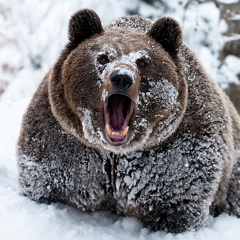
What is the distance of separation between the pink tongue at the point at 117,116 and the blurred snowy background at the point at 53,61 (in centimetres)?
83

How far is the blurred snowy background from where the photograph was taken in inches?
122

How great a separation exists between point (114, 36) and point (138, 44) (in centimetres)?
21

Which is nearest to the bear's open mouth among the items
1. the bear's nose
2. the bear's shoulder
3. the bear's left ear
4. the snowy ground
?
the bear's nose

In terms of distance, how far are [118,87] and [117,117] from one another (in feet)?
0.98

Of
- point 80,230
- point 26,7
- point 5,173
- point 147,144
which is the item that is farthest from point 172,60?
point 26,7

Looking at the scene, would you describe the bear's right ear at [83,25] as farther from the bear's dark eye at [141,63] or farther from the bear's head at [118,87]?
the bear's dark eye at [141,63]

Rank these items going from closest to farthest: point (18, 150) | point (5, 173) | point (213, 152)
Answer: point (213, 152)
point (18, 150)
point (5, 173)

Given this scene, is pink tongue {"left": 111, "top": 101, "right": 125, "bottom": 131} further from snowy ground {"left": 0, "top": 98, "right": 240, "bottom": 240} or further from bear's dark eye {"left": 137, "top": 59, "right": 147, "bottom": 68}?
snowy ground {"left": 0, "top": 98, "right": 240, "bottom": 240}

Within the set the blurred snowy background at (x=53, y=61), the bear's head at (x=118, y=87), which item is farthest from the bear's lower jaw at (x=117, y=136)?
the blurred snowy background at (x=53, y=61)

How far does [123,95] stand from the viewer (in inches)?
Result: 113

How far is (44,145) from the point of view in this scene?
3.30 metres

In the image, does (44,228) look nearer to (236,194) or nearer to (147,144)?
(147,144)

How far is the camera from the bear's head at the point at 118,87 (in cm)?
281

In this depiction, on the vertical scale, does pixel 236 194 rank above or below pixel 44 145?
below
